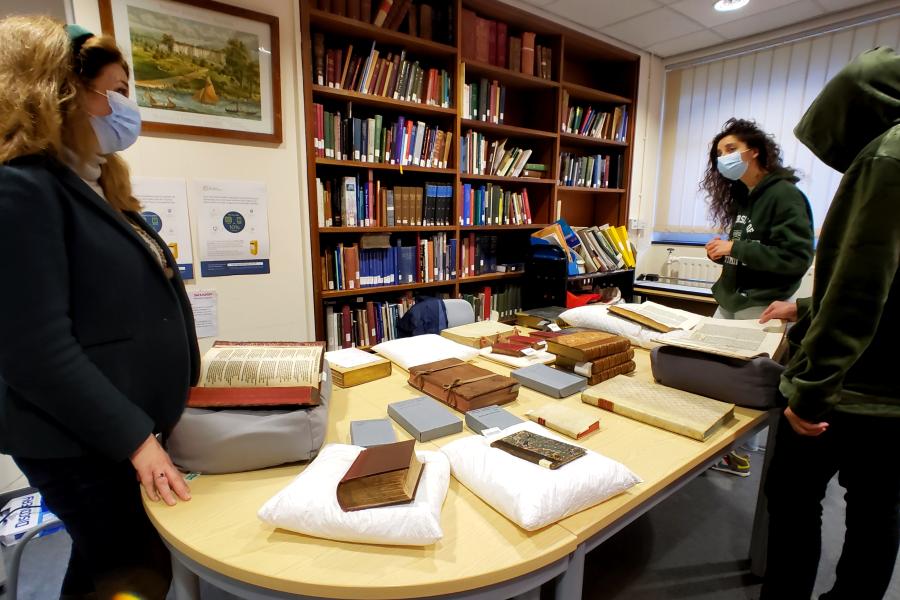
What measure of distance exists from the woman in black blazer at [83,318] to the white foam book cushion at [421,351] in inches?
27.5

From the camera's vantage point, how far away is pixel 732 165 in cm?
206

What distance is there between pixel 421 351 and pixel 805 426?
3.58ft

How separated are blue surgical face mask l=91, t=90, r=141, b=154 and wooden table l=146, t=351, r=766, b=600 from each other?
724 millimetres

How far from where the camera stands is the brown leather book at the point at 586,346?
140 cm

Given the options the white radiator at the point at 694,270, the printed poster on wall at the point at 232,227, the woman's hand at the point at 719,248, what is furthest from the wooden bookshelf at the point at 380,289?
the white radiator at the point at 694,270

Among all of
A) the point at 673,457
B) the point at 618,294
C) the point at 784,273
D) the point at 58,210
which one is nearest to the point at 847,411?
the point at 673,457

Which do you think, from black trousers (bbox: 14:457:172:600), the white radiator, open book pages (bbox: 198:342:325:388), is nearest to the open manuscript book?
open book pages (bbox: 198:342:325:388)

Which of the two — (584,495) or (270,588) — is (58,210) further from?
(584,495)

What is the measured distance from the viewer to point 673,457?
995 millimetres

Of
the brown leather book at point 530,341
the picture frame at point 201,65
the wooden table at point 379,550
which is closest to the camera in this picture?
the wooden table at point 379,550

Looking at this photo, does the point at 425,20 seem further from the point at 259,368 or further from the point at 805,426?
the point at 805,426

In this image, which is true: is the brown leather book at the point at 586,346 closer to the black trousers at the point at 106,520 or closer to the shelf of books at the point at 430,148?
the black trousers at the point at 106,520

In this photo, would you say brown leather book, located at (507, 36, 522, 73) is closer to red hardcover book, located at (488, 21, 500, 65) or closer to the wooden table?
red hardcover book, located at (488, 21, 500, 65)

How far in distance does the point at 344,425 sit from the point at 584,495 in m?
0.59
